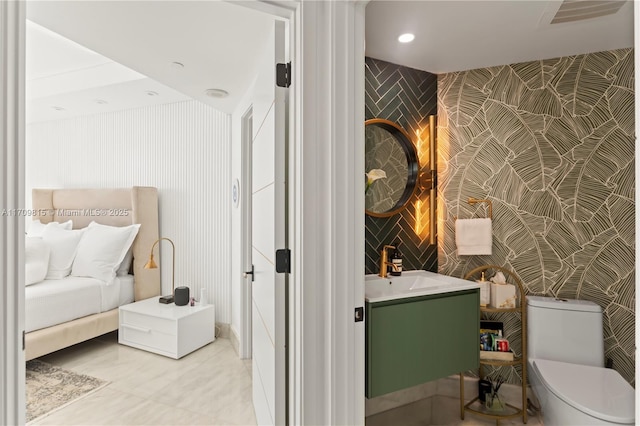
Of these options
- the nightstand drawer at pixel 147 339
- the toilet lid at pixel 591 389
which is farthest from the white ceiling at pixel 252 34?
the nightstand drawer at pixel 147 339

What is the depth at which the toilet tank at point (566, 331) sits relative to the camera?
6.75 feet

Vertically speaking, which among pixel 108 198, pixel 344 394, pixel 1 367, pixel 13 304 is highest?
pixel 108 198

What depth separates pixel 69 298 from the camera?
9.54ft

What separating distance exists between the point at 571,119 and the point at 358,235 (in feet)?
5.88

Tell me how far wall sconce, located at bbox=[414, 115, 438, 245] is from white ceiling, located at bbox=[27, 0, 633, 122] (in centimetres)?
45

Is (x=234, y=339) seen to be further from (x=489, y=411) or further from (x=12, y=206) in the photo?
(x=12, y=206)

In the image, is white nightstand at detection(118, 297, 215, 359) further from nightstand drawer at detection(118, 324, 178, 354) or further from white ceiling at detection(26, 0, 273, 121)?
white ceiling at detection(26, 0, 273, 121)

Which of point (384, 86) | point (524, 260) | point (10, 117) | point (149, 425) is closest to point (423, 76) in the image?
point (384, 86)

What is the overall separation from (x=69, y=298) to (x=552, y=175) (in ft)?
12.2

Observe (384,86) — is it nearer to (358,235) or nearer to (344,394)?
(358,235)

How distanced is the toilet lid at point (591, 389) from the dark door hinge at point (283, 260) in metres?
1.44

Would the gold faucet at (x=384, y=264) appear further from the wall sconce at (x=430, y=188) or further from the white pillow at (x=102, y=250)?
the white pillow at (x=102, y=250)

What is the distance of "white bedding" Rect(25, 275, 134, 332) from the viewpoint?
2.68 meters

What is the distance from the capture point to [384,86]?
2.24 metres
